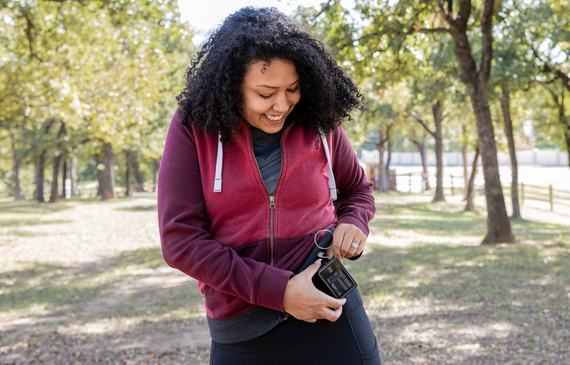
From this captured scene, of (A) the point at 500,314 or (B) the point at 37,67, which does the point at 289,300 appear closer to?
(A) the point at 500,314

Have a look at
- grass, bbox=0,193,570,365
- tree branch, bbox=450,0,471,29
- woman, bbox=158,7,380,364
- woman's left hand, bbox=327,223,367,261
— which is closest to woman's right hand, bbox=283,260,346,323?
woman, bbox=158,7,380,364

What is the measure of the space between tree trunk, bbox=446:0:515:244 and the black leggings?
32.4 feet

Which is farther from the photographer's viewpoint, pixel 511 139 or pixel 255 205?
pixel 511 139

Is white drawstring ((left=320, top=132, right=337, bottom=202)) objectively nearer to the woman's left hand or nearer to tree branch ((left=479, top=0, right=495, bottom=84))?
the woman's left hand

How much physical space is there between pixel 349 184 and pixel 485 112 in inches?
379

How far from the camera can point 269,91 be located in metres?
1.62

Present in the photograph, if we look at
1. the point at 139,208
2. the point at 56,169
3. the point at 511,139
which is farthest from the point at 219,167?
the point at 56,169

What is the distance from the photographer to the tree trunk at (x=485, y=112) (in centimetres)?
1037

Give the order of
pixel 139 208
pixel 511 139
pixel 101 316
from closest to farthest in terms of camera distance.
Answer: pixel 101 316 → pixel 511 139 → pixel 139 208

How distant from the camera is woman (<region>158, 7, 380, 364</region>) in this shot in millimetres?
1528

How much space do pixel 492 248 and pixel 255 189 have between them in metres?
9.85

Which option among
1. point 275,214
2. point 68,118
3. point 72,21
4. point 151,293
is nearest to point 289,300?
point 275,214

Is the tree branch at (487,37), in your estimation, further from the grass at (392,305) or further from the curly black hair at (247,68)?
the curly black hair at (247,68)

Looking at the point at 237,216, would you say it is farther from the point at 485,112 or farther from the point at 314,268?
the point at 485,112
